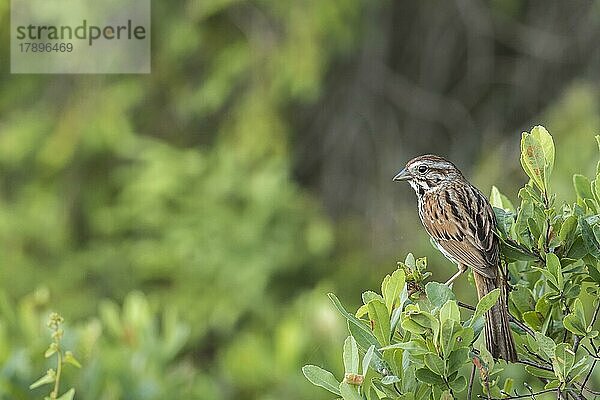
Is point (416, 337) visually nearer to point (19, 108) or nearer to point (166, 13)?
point (166, 13)

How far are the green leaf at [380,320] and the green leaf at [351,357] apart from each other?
35 mm

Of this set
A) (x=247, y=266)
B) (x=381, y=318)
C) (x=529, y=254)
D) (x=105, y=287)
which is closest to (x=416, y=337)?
(x=381, y=318)

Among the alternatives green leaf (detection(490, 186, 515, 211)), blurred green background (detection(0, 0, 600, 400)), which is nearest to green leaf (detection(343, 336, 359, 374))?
green leaf (detection(490, 186, 515, 211))

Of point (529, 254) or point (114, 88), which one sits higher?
point (114, 88)

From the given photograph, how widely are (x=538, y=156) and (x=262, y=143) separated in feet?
13.8

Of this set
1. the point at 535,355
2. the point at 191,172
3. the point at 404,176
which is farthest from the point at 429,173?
the point at 191,172

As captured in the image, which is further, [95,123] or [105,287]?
[105,287]

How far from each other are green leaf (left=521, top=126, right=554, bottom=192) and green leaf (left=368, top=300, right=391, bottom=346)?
0.31 metres

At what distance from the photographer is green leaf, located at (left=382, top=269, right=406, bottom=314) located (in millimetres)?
1391

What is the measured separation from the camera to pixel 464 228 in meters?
1.73

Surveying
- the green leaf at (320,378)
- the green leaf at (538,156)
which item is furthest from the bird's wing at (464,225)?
the green leaf at (320,378)

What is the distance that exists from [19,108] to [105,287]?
1170mm

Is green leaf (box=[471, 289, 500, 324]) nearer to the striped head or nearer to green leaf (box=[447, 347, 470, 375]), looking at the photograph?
green leaf (box=[447, 347, 470, 375])

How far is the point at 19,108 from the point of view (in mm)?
6121
